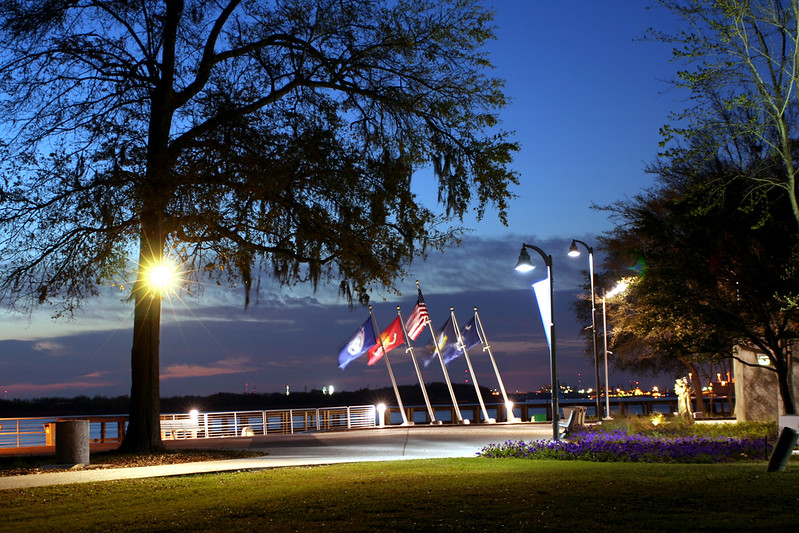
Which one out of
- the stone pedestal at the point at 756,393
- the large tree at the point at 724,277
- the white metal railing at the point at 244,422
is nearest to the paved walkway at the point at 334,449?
the white metal railing at the point at 244,422

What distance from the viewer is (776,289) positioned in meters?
23.5

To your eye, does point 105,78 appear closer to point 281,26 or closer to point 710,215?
point 281,26

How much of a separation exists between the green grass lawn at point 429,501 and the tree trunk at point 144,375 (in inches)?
228

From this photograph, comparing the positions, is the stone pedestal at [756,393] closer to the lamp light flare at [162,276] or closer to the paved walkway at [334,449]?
the paved walkway at [334,449]

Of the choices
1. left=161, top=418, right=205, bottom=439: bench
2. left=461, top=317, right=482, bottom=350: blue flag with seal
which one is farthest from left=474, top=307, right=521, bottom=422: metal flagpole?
left=161, top=418, right=205, bottom=439: bench

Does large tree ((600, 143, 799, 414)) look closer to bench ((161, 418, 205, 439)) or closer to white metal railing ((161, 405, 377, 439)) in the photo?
white metal railing ((161, 405, 377, 439))

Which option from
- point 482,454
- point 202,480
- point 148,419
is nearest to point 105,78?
point 148,419

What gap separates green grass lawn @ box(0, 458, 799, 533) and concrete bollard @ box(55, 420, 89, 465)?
4529 millimetres

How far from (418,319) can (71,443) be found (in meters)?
18.8

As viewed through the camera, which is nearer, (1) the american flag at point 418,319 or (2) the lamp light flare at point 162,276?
(2) the lamp light flare at point 162,276

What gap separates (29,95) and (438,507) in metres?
15.0

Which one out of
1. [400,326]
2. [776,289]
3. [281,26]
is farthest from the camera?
[400,326]

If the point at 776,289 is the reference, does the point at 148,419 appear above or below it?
below

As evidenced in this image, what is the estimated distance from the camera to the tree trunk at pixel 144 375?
20.0 metres
